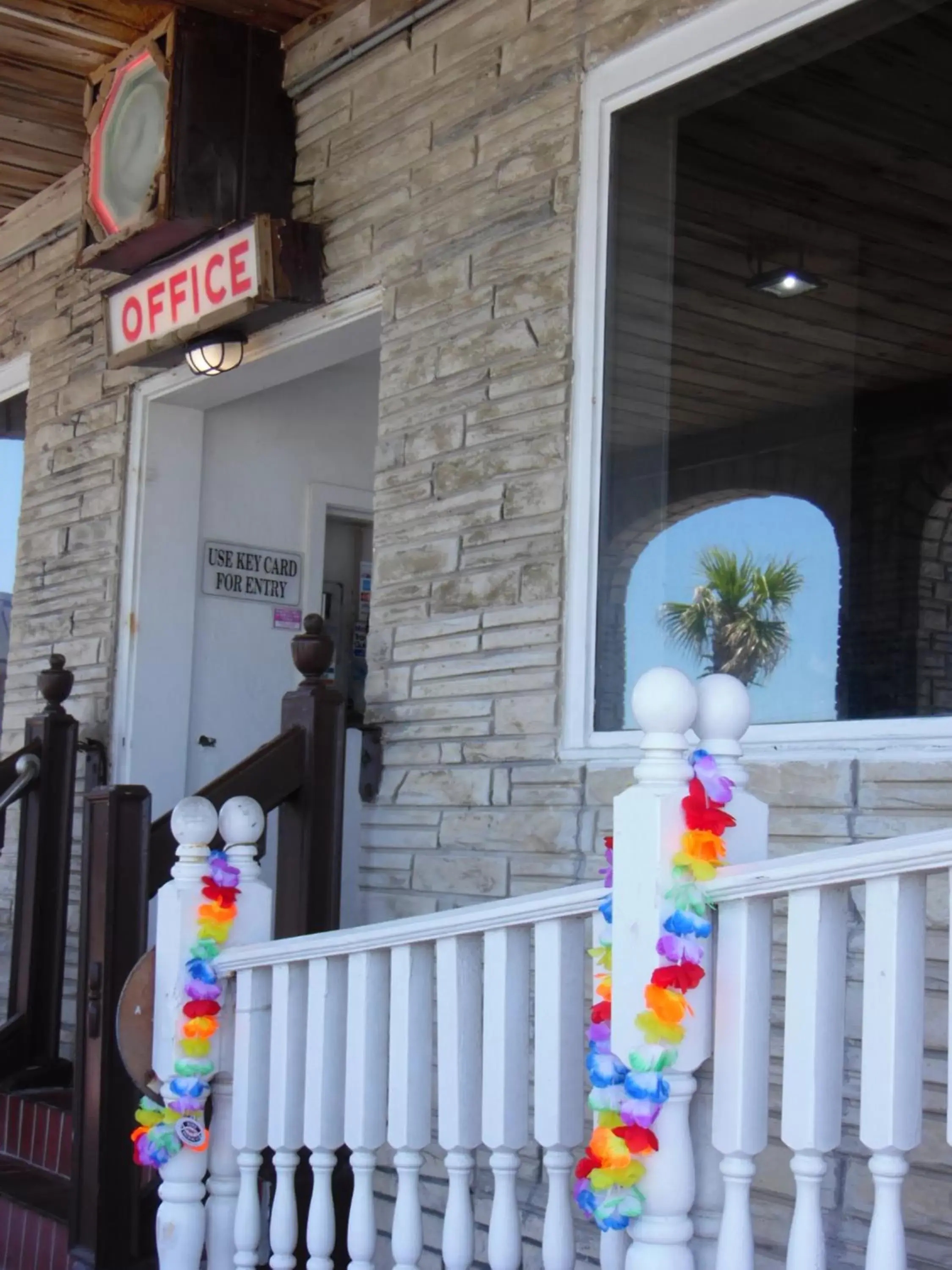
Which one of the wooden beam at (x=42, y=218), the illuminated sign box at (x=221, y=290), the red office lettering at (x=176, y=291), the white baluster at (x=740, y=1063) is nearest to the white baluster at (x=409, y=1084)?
the white baluster at (x=740, y=1063)

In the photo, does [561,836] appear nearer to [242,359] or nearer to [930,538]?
[930,538]

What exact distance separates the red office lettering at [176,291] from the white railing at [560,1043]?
2.21 meters

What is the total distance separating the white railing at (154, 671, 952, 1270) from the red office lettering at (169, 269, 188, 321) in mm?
2214

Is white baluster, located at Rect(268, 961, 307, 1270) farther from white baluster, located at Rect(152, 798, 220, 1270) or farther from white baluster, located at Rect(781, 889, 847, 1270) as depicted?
white baluster, located at Rect(781, 889, 847, 1270)

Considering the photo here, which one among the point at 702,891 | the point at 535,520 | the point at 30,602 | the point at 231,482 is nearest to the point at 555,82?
the point at 535,520

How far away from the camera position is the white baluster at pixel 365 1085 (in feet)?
7.63

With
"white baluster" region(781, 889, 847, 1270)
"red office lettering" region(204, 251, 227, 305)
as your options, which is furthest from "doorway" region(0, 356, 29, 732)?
"white baluster" region(781, 889, 847, 1270)

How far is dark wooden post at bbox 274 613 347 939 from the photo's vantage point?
3.59 meters

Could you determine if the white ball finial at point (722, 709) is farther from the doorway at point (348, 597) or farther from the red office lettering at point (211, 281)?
the doorway at point (348, 597)

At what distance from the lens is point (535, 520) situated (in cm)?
348

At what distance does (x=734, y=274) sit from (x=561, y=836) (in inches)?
49.9

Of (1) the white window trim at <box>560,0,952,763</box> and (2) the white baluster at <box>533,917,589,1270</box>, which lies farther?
(1) the white window trim at <box>560,0,952,763</box>

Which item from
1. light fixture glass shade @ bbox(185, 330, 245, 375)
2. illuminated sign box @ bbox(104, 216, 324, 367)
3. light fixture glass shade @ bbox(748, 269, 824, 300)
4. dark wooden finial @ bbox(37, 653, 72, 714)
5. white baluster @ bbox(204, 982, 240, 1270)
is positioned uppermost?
illuminated sign box @ bbox(104, 216, 324, 367)

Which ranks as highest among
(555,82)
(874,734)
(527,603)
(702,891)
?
(555,82)
